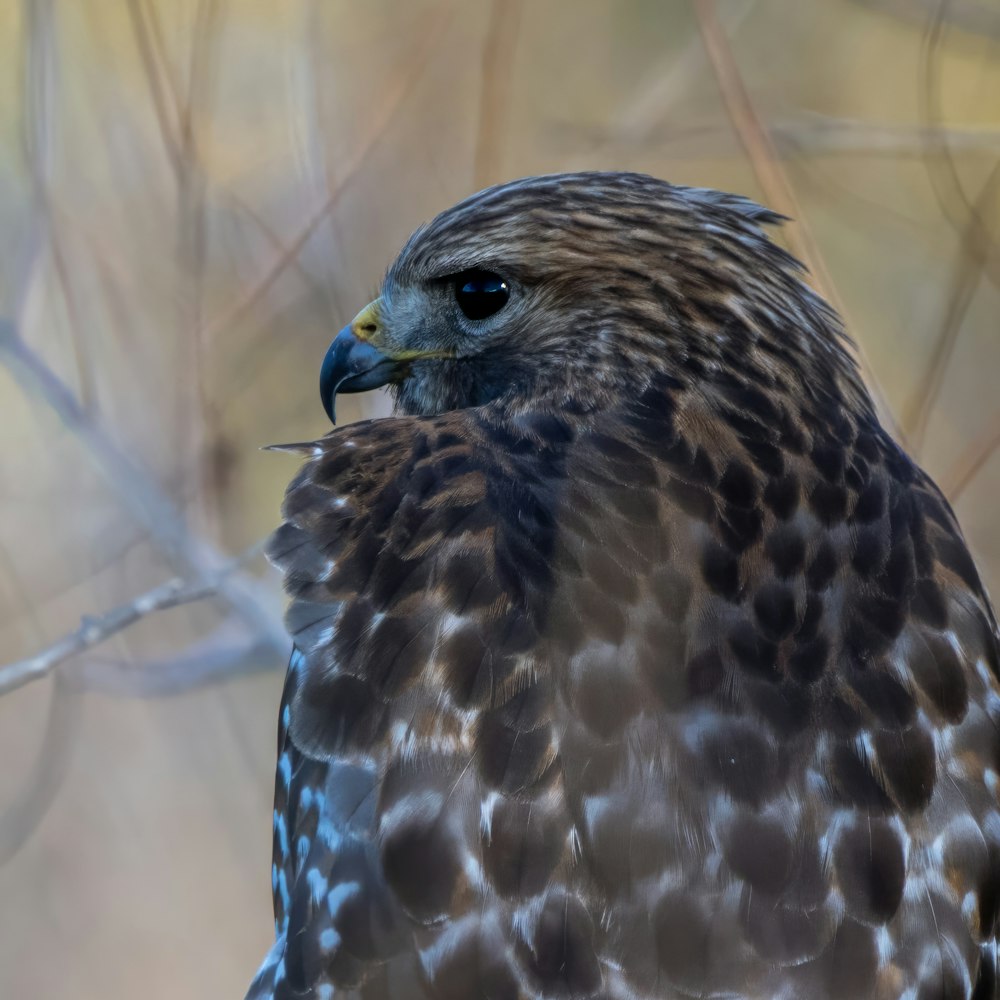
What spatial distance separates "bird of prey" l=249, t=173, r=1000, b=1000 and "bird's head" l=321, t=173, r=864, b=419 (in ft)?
0.05

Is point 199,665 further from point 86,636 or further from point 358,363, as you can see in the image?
point 358,363

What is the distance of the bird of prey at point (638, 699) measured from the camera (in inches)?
77.6

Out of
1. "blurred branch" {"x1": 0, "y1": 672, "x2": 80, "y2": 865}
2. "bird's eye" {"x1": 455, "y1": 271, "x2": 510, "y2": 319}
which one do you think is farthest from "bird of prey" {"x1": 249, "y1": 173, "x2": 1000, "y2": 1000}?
"blurred branch" {"x1": 0, "y1": 672, "x2": 80, "y2": 865}

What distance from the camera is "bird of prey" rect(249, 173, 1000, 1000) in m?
1.97

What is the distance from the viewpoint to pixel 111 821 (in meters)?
5.57

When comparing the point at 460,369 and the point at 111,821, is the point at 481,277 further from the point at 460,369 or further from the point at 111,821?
the point at 111,821

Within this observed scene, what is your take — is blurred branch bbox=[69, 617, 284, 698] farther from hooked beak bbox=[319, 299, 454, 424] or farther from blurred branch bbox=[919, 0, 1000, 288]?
blurred branch bbox=[919, 0, 1000, 288]

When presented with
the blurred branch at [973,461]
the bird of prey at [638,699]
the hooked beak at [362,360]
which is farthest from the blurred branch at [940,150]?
the hooked beak at [362,360]

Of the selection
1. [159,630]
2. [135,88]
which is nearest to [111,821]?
[159,630]

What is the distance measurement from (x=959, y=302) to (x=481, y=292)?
95cm

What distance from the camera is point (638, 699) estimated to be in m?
2.04

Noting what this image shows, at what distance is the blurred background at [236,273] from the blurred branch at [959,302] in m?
0.02

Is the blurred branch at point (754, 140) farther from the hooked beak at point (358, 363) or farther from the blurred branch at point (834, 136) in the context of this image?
the hooked beak at point (358, 363)

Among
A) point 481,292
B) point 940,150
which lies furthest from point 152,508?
point 940,150
